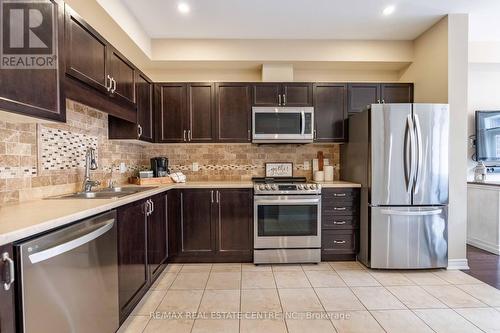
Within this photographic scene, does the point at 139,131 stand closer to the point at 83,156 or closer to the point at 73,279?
the point at 83,156

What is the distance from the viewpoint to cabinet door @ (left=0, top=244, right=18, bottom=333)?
3.14 feet

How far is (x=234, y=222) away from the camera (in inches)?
123

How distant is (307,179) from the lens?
3779mm

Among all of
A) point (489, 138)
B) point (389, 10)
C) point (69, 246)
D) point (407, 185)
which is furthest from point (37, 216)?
point (489, 138)

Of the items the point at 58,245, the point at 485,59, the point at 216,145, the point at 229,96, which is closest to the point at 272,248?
the point at 216,145

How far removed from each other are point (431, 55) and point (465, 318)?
2.74 m

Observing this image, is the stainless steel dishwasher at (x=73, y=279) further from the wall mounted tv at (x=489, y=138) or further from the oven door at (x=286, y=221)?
the wall mounted tv at (x=489, y=138)

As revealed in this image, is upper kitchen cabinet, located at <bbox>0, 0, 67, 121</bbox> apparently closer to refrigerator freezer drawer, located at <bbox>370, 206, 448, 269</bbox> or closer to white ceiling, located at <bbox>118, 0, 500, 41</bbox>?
white ceiling, located at <bbox>118, 0, 500, 41</bbox>

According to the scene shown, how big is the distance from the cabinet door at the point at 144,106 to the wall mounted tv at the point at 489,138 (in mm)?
4663

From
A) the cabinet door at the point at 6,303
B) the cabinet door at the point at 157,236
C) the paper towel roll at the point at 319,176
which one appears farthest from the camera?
the paper towel roll at the point at 319,176

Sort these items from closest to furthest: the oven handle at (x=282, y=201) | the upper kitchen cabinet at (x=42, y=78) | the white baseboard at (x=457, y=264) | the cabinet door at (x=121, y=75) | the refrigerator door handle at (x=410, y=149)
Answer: the upper kitchen cabinet at (x=42, y=78) < the cabinet door at (x=121, y=75) < the refrigerator door handle at (x=410, y=149) < the white baseboard at (x=457, y=264) < the oven handle at (x=282, y=201)

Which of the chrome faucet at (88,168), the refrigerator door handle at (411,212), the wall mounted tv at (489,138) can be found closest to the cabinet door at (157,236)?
the chrome faucet at (88,168)

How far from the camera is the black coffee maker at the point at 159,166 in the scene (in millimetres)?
3379

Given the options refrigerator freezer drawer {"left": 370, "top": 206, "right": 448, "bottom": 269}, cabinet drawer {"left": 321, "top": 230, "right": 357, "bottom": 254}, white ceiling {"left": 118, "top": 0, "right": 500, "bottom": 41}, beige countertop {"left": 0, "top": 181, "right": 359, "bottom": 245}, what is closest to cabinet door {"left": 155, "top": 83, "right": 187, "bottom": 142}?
white ceiling {"left": 118, "top": 0, "right": 500, "bottom": 41}
